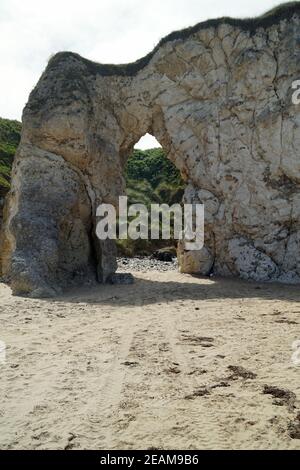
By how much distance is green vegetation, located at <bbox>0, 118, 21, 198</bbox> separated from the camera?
29.1 metres

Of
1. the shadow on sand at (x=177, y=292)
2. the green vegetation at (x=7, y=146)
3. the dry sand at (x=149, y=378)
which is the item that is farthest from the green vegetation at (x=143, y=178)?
the dry sand at (x=149, y=378)

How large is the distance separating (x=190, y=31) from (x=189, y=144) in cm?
407

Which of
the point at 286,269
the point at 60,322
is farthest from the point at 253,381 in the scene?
the point at 286,269

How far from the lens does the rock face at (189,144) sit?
14086 mm

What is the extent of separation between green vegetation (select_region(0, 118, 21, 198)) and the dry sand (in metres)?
20.1

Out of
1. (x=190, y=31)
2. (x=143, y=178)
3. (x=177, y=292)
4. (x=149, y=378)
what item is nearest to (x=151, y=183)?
(x=143, y=178)

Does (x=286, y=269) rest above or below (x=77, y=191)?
below

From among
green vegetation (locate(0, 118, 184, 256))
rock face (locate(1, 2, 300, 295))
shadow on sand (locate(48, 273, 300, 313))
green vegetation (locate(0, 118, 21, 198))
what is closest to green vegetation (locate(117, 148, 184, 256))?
green vegetation (locate(0, 118, 184, 256))

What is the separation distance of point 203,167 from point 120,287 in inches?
226

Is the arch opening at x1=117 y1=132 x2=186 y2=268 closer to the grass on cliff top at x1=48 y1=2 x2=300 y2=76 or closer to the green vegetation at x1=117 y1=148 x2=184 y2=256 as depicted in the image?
the green vegetation at x1=117 y1=148 x2=184 y2=256

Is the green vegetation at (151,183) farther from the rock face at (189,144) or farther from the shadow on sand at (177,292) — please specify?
the shadow on sand at (177,292)

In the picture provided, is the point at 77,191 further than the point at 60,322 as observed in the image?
Yes

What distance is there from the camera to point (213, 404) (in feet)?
13.3

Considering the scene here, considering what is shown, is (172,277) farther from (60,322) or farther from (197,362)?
(197,362)
